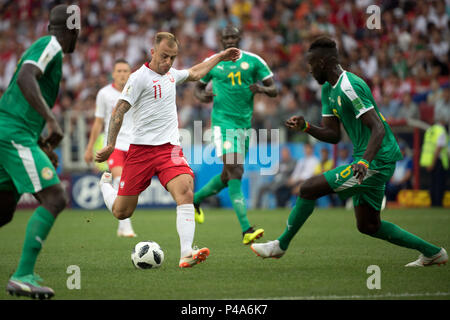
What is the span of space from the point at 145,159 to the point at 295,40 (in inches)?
603

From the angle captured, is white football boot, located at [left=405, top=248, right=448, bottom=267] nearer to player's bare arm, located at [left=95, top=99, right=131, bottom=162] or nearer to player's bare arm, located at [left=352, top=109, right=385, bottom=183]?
player's bare arm, located at [left=352, top=109, right=385, bottom=183]

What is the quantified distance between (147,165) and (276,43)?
602 inches

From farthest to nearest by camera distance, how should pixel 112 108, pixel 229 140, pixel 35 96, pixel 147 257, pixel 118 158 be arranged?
pixel 112 108, pixel 118 158, pixel 229 140, pixel 147 257, pixel 35 96

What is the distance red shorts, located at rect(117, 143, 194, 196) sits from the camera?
7695mm

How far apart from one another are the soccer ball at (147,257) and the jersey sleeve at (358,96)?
2672mm

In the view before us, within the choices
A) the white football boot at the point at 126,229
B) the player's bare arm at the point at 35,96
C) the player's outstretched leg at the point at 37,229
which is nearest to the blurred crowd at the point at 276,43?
the white football boot at the point at 126,229

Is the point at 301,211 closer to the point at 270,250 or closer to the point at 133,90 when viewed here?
the point at 270,250

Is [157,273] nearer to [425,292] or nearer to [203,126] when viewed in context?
[425,292]

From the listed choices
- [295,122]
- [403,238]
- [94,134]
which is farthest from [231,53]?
[94,134]

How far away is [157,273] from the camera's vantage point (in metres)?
7.27

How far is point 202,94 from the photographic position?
1126 cm

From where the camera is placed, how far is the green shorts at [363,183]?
699 cm

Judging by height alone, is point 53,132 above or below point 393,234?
above
